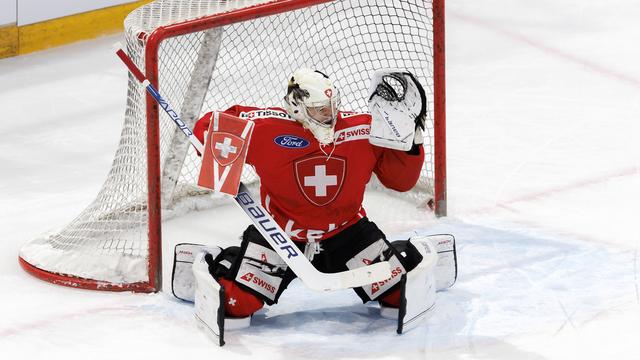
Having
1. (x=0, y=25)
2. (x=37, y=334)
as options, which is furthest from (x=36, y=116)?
(x=37, y=334)

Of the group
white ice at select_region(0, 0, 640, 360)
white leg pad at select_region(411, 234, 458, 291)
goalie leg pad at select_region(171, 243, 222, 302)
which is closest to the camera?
white ice at select_region(0, 0, 640, 360)

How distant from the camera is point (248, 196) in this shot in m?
4.84

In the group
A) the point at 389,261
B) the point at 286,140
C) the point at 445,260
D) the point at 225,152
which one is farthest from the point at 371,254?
the point at 225,152

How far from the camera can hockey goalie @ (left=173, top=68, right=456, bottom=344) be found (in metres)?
4.82

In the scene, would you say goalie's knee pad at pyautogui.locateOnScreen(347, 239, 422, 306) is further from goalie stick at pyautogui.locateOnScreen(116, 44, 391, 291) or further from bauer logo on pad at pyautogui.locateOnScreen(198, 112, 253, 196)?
bauer logo on pad at pyautogui.locateOnScreen(198, 112, 253, 196)

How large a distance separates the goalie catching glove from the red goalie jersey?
0.25 feet

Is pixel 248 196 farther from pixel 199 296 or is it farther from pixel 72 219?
pixel 72 219

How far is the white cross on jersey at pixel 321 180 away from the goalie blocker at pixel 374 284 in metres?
0.29

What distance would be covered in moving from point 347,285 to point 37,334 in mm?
900

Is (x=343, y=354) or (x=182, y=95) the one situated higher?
(x=182, y=95)

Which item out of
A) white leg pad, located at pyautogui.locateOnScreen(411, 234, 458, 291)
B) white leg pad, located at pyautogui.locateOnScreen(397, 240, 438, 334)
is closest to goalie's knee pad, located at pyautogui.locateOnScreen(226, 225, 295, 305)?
white leg pad, located at pyautogui.locateOnScreen(397, 240, 438, 334)

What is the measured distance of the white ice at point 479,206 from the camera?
192 inches

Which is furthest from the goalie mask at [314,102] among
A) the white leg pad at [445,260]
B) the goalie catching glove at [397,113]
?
the white leg pad at [445,260]

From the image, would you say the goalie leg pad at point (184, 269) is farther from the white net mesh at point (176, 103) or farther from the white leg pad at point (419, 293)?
the white leg pad at point (419, 293)
